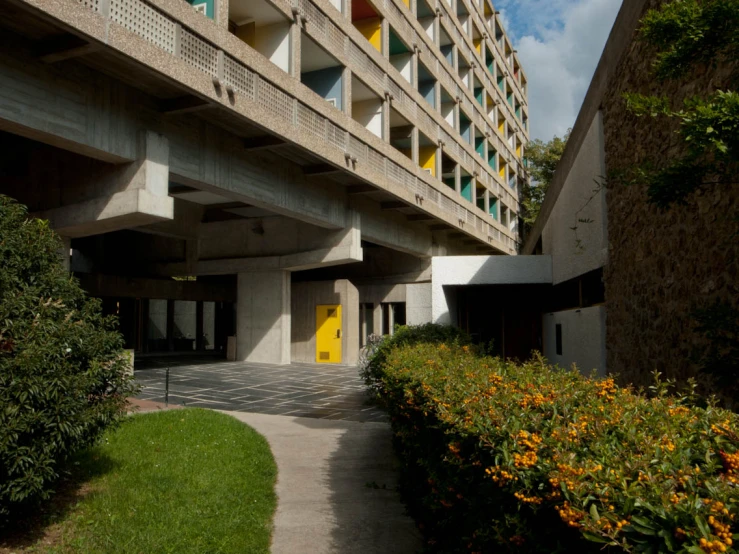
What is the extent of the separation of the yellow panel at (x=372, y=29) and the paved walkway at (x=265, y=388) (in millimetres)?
11933

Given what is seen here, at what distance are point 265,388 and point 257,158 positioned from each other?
5.91 meters

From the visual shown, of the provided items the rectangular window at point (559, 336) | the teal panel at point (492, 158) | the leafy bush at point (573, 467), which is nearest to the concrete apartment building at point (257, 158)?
the teal panel at point (492, 158)

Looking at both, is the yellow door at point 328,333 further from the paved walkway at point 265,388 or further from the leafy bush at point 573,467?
the leafy bush at point 573,467

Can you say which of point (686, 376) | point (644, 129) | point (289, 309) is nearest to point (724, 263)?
point (686, 376)

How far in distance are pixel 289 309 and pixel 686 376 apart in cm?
1747

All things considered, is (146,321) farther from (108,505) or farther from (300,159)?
(108,505)

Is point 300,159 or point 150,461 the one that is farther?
point 300,159

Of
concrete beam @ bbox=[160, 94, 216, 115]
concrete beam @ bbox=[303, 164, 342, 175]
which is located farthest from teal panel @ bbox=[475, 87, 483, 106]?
concrete beam @ bbox=[160, 94, 216, 115]

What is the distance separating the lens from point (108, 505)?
5531mm

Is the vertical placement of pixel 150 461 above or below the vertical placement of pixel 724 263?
below

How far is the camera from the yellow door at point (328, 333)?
77.8ft

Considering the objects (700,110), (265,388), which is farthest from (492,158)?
(700,110)

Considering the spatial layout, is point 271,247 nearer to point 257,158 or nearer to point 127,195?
point 257,158

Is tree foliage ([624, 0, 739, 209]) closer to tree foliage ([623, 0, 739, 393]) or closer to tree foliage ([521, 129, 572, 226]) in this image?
tree foliage ([623, 0, 739, 393])
